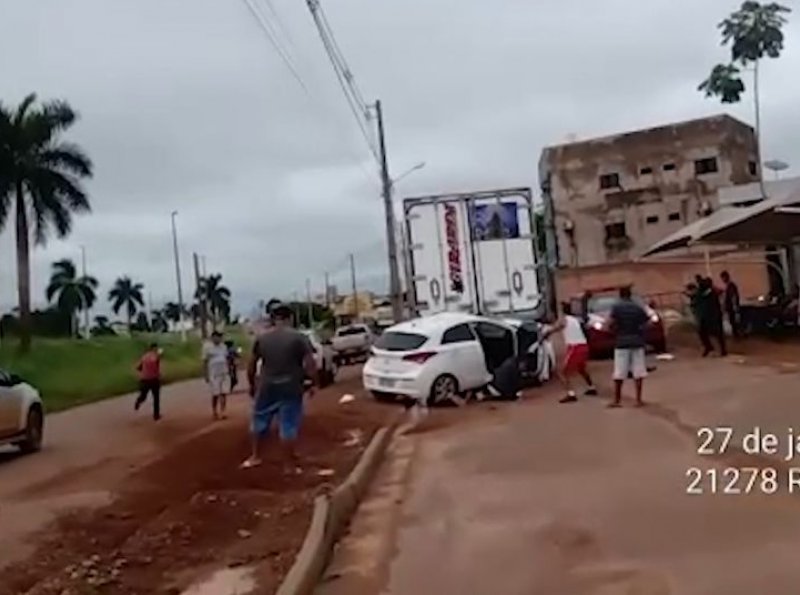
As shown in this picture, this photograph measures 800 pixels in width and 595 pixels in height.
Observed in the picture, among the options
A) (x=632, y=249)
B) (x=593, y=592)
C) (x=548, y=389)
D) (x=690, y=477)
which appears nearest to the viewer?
(x=593, y=592)

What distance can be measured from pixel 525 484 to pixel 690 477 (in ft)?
4.57

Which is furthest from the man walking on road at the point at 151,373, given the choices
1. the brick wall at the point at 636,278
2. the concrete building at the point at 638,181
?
the concrete building at the point at 638,181

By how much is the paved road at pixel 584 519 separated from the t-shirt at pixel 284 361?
4.17 feet

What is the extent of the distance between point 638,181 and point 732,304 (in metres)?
35.4

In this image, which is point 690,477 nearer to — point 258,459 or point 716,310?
point 258,459

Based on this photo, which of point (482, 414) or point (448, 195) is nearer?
point (482, 414)

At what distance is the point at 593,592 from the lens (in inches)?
265

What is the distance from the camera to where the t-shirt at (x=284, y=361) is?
11898 mm

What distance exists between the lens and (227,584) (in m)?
7.86

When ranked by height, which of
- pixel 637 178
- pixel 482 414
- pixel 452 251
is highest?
pixel 637 178

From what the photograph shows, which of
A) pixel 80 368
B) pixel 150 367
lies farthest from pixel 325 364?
pixel 80 368

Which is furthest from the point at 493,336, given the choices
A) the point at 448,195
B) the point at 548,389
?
the point at 448,195

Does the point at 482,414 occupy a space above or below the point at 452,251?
below

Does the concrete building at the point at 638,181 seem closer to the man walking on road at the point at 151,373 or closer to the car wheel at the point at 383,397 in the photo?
the man walking on road at the point at 151,373
